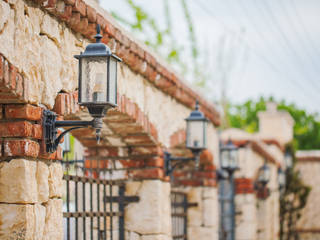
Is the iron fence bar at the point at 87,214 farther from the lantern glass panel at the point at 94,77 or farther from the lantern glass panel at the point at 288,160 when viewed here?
the lantern glass panel at the point at 288,160

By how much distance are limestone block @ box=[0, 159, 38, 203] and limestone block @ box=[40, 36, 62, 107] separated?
460mm

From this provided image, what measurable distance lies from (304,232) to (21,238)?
15.0 meters

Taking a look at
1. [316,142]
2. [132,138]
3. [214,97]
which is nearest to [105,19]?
[132,138]

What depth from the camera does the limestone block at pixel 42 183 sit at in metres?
3.99

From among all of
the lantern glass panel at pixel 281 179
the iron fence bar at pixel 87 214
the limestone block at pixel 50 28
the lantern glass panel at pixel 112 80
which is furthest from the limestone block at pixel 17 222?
the lantern glass panel at pixel 281 179

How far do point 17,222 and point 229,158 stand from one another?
6069mm

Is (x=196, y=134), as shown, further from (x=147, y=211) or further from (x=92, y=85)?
(x=92, y=85)

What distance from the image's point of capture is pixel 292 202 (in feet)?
55.2

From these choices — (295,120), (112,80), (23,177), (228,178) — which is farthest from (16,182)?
(295,120)

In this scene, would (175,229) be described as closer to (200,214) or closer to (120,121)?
(200,214)

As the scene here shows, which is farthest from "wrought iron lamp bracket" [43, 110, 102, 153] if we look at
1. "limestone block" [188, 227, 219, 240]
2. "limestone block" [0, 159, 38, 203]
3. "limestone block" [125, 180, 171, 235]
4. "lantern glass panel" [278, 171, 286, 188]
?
"lantern glass panel" [278, 171, 286, 188]

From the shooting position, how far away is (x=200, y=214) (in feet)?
28.9

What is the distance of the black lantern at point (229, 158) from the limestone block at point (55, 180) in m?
5.45

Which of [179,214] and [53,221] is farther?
[179,214]
